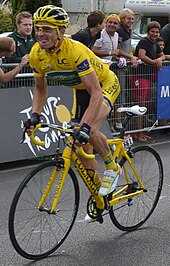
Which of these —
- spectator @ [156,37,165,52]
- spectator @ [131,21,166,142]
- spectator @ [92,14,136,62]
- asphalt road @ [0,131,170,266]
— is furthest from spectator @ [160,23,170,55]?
asphalt road @ [0,131,170,266]

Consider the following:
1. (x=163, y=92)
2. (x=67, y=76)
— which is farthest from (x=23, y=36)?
(x=67, y=76)

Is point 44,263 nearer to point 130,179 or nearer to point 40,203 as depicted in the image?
point 40,203

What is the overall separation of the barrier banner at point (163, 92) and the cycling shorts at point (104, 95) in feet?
16.5

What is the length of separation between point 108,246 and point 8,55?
Result: 4108 mm

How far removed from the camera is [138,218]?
560 centimetres

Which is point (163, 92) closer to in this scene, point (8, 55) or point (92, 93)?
point (8, 55)

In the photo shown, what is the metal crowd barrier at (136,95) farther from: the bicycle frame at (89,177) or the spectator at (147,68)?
the bicycle frame at (89,177)

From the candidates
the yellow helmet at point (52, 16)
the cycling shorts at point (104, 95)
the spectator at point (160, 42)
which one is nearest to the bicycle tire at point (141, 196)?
the cycling shorts at point (104, 95)

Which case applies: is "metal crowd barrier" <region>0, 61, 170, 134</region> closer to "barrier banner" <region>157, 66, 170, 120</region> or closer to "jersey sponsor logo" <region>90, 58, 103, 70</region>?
"barrier banner" <region>157, 66, 170, 120</region>

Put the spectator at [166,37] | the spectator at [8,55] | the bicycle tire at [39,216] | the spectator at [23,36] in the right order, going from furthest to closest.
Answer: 1. the spectator at [166,37]
2. the spectator at [23,36]
3. the spectator at [8,55]
4. the bicycle tire at [39,216]

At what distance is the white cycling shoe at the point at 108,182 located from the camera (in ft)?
16.3

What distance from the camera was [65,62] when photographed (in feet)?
15.2

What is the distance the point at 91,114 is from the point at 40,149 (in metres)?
3.76

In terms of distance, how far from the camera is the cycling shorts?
5086 mm
